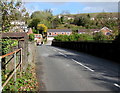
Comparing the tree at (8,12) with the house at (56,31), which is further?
the house at (56,31)

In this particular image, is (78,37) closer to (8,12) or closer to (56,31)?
(8,12)

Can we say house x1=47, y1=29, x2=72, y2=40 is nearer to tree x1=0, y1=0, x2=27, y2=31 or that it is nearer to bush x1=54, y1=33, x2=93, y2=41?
bush x1=54, y1=33, x2=93, y2=41

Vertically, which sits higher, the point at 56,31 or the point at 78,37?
the point at 56,31

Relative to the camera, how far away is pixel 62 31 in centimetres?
9706

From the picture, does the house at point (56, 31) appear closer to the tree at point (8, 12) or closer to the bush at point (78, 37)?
the bush at point (78, 37)

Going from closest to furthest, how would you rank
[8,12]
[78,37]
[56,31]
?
[8,12], [78,37], [56,31]

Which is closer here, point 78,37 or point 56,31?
point 78,37

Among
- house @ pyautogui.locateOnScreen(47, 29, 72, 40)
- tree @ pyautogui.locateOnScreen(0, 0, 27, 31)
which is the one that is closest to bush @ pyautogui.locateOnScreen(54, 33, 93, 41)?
tree @ pyautogui.locateOnScreen(0, 0, 27, 31)

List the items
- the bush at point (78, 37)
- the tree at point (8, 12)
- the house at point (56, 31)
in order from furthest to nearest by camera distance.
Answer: the house at point (56, 31) < the bush at point (78, 37) < the tree at point (8, 12)

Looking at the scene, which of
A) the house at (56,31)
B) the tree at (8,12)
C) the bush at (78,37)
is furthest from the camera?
the house at (56,31)

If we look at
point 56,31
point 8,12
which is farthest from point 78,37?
point 56,31

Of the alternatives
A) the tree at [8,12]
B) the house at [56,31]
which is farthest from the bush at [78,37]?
the house at [56,31]

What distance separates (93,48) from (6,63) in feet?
50.2

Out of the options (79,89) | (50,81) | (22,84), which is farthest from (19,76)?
(79,89)
